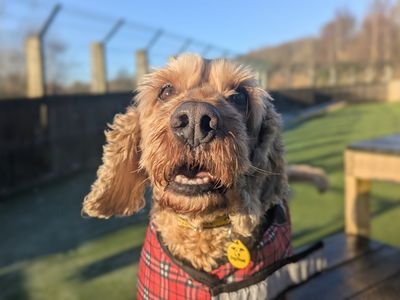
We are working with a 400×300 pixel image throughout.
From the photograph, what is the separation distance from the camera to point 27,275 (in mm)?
3045

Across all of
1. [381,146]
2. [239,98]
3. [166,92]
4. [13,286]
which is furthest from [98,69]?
[239,98]

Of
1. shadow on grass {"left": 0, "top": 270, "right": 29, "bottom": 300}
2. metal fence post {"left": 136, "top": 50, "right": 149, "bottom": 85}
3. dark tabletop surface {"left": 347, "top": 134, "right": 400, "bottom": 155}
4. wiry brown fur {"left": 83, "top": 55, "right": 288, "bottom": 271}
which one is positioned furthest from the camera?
metal fence post {"left": 136, "top": 50, "right": 149, "bottom": 85}

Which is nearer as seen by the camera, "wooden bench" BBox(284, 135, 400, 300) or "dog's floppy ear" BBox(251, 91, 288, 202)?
"dog's floppy ear" BBox(251, 91, 288, 202)

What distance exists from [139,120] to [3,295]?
1653 mm

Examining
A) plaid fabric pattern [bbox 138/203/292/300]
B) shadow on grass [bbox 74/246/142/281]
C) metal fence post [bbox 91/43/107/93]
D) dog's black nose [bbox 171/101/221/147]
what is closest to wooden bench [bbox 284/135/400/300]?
plaid fabric pattern [bbox 138/203/292/300]

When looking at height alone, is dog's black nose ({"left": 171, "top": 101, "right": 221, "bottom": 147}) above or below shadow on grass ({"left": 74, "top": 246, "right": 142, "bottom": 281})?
above

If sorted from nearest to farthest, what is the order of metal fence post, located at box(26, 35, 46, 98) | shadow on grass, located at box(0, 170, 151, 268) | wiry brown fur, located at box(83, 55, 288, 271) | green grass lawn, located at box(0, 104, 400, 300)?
wiry brown fur, located at box(83, 55, 288, 271), green grass lawn, located at box(0, 104, 400, 300), shadow on grass, located at box(0, 170, 151, 268), metal fence post, located at box(26, 35, 46, 98)

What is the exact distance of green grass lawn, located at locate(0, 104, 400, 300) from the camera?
289cm

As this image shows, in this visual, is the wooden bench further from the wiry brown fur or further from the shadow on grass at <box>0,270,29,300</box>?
the shadow on grass at <box>0,270,29,300</box>

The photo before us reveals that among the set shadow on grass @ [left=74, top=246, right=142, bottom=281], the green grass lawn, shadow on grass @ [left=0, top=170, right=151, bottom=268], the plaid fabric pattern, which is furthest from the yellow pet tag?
shadow on grass @ [left=0, top=170, right=151, bottom=268]

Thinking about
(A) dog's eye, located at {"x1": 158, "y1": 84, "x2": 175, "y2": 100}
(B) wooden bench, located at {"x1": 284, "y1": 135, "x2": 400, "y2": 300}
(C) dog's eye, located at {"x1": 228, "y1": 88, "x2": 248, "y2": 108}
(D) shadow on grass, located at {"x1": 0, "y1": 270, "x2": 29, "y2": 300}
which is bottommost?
(D) shadow on grass, located at {"x1": 0, "y1": 270, "x2": 29, "y2": 300}

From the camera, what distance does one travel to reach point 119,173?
1.87 metres

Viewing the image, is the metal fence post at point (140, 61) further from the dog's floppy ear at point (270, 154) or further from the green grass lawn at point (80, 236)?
the dog's floppy ear at point (270, 154)

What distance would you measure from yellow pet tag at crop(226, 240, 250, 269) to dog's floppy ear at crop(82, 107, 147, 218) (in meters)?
Result: 0.46
